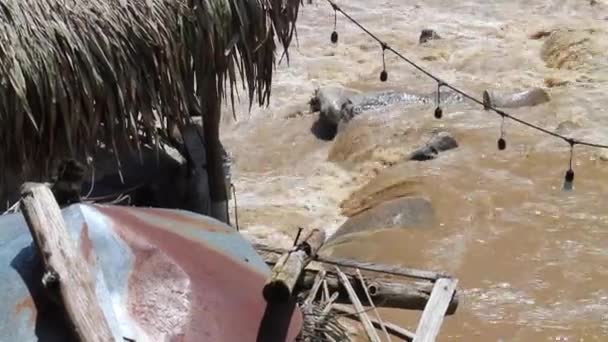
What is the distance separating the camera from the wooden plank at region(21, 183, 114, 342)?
2711 millimetres

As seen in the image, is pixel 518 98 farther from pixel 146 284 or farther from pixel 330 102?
pixel 146 284

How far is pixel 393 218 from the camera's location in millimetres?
9188

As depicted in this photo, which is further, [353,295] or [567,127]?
[567,127]

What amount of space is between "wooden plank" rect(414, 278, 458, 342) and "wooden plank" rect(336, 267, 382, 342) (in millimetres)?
169

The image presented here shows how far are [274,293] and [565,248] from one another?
588 cm

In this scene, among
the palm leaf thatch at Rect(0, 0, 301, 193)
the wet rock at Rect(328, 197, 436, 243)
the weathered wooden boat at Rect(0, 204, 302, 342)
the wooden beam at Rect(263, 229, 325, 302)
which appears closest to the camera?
the weathered wooden boat at Rect(0, 204, 302, 342)

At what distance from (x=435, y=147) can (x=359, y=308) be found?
6652 mm

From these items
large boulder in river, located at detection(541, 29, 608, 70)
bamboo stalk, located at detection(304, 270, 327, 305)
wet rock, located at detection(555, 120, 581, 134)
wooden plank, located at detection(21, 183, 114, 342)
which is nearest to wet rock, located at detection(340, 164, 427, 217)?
wet rock, located at detection(555, 120, 581, 134)

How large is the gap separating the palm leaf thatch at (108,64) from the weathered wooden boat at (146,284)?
2283 mm

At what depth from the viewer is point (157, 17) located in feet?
19.6

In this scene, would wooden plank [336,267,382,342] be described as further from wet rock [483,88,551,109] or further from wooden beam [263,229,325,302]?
wet rock [483,88,551,109]

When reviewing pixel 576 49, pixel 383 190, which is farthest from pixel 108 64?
pixel 576 49

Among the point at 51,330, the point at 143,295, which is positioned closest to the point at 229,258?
the point at 143,295

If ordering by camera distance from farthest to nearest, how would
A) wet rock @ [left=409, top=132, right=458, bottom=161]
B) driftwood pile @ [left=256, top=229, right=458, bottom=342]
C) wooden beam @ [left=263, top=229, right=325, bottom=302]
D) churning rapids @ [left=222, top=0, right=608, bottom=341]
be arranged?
1. wet rock @ [left=409, top=132, right=458, bottom=161]
2. churning rapids @ [left=222, top=0, right=608, bottom=341]
3. driftwood pile @ [left=256, top=229, right=458, bottom=342]
4. wooden beam @ [left=263, top=229, right=325, bottom=302]
